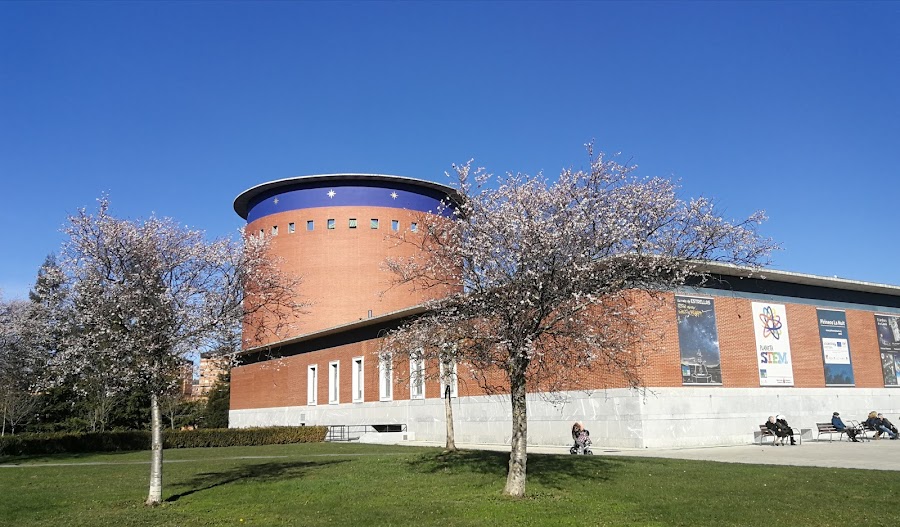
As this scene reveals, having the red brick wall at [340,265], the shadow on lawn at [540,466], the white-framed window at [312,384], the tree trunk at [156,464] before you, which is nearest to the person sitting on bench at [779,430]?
the shadow on lawn at [540,466]

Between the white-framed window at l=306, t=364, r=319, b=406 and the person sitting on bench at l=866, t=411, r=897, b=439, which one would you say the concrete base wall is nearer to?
the person sitting on bench at l=866, t=411, r=897, b=439

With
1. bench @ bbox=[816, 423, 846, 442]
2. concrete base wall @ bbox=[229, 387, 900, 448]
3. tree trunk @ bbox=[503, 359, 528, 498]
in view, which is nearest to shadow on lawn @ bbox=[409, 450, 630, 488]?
tree trunk @ bbox=[503, 359, 528, 498]

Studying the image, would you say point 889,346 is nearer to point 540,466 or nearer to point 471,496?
point 540,466

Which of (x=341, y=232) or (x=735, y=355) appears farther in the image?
(x=341, y=232)

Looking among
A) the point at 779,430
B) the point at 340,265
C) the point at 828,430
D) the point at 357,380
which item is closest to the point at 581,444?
the point at 779,430

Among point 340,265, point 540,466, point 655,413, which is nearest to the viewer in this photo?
point 540,466

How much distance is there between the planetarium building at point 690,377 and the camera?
24969 mm

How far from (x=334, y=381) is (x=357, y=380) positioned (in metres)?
3.09

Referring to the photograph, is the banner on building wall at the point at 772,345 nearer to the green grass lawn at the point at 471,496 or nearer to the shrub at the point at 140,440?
the green grass lawn at the point at 471,496

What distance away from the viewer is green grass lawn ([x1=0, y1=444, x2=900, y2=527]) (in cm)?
1089

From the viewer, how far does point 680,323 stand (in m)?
26.0

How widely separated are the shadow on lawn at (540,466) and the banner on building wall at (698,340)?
8042 mm

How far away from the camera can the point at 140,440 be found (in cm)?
3509

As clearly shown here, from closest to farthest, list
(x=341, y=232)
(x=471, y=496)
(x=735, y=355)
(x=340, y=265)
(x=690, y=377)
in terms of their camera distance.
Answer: (x=471, y=496) → (x=690, y=377) → (x=735, y=355) → (x=340, y=265) → (x=341, y=232)
